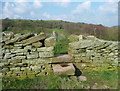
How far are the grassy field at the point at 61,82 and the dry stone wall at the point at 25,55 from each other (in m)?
0.32

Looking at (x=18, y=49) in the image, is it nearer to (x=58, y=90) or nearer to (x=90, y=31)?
(x=58, y=90)

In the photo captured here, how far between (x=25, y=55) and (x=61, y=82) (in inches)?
70.5

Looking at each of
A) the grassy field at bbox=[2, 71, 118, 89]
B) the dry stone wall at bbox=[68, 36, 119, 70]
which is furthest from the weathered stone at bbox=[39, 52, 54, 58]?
the dry stone wall at bbox=[68, 36, 119, 70]

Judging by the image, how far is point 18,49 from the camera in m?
4.98

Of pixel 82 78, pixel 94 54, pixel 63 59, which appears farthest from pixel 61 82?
pixel 94 54

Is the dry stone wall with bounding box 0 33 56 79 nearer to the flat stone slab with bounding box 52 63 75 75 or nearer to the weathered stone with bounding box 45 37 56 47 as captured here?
the weathered stone with bounding box 45 37 56 47

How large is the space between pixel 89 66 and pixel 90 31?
41.3 feet

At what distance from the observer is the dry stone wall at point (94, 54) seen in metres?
5.59

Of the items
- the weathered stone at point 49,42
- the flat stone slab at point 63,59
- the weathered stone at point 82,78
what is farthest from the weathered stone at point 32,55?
the weathered stone at point 82,78

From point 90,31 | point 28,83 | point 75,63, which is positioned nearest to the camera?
point 28,83

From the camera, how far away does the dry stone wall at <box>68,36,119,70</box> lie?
5594 mm

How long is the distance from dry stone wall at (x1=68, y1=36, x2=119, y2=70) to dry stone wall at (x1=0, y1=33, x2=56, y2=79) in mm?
1224

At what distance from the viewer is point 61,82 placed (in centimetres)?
457

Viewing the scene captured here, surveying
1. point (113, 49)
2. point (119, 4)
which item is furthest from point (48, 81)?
point (119, 4)
